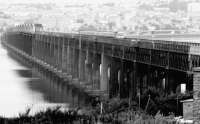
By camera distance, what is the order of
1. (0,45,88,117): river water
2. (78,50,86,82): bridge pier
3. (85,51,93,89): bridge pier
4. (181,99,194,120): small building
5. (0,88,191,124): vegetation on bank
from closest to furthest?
(0,88,191,124): vegetation on bank < (181,99,194,120): small building < (0,45,88,117): river water < (85,51,93,89): bridge pier < (78,50,86,82): bridge pier

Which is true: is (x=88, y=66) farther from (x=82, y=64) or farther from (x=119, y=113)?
(x=119, y=113)

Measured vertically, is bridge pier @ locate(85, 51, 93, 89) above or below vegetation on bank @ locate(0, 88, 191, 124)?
below

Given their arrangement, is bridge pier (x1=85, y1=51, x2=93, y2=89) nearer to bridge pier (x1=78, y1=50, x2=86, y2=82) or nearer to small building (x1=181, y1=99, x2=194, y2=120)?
bridge pier (x1=78, y1=50, x2=86, y2=82)

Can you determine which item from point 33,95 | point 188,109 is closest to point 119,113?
point 188,109

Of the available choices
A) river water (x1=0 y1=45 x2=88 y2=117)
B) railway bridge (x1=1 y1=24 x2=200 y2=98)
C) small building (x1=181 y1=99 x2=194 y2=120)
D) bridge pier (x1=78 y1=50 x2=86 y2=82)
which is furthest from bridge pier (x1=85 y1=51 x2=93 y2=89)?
small building (x1=181 y1=99 x2=194 y2=120)

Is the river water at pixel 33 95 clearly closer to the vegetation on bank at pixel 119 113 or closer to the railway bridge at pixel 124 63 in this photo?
the railway bridge at pixel 124 63

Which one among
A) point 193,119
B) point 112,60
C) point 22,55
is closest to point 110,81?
point 112,60

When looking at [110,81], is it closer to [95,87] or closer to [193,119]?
[95,87]

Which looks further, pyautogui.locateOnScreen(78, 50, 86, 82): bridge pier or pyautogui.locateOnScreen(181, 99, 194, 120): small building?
pyautogui.locateOnScreen(78, 50, 86, 82): bridge pier
